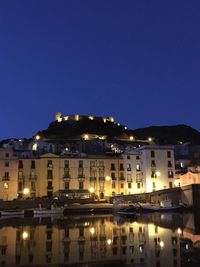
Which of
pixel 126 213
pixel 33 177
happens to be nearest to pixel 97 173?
pixel 33 177

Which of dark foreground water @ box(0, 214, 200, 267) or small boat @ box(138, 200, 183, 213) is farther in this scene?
small boat @ box(138, 200, 183, 213)

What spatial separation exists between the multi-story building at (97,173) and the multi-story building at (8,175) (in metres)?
1.44

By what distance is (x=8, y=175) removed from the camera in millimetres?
82000

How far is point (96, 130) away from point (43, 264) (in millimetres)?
144455

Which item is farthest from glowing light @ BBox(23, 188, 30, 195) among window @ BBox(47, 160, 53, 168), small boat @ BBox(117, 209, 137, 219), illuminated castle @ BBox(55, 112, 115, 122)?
illuminated castle @ BBox(55, 112, 115, 122)

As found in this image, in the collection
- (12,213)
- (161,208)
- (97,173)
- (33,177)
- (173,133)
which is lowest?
(12,213)

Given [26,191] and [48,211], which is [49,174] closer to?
[26,191]

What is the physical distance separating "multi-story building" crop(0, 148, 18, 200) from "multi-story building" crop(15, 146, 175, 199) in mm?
1439

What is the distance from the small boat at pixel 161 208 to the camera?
69.0 meters

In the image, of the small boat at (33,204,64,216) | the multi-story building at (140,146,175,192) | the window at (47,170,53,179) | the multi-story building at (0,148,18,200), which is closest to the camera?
the small boat at (33,204,64,216)

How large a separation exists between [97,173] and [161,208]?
22.8 m

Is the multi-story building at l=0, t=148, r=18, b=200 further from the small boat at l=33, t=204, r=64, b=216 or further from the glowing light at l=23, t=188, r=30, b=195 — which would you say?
the small boat at l=33, t=204, r=64, b=216

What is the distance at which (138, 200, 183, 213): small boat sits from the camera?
69.0 metres

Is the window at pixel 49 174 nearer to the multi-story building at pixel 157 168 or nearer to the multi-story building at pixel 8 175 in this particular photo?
the multi-story building at pixel 8 175
